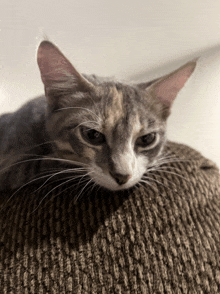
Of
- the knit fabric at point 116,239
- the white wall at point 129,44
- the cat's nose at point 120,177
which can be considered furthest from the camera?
the white wall at point 129,44

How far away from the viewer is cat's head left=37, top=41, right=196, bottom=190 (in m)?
0.63

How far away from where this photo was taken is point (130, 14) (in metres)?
1.27

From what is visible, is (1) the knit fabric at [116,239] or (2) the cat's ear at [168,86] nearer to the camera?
(1) the knit fabric at [116,239]

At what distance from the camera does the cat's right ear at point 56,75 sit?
0.65 metres

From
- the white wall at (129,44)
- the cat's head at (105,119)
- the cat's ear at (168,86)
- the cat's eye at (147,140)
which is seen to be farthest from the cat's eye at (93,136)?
the white wall at (129,44)

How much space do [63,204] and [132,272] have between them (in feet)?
0.73

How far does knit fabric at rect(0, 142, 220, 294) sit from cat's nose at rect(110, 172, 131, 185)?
4cm

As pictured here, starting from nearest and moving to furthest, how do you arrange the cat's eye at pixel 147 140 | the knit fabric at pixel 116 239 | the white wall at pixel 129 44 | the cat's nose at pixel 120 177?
1. the knit fabric at pixel 116 239
2. the cat's nose at pixel 120 177
3. the cat's eye at pixel 147 140
4. the white wall at pixel 129 44

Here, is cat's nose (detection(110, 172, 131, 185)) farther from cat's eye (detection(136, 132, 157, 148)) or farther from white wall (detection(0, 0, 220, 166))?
white wall (detection(0, 0, 220, 166))

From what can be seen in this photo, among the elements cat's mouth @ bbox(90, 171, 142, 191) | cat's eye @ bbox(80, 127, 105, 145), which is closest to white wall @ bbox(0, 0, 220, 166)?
cat's eye @ bbox(80, 127, 105, 145)

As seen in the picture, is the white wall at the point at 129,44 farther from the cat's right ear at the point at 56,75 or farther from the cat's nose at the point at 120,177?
the cat's nose at the point at 120,177

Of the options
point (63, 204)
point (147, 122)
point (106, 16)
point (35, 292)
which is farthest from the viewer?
point (106, 16)

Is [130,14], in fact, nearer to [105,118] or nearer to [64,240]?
[105,118]

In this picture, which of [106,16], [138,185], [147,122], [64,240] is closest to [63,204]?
[64,240]
